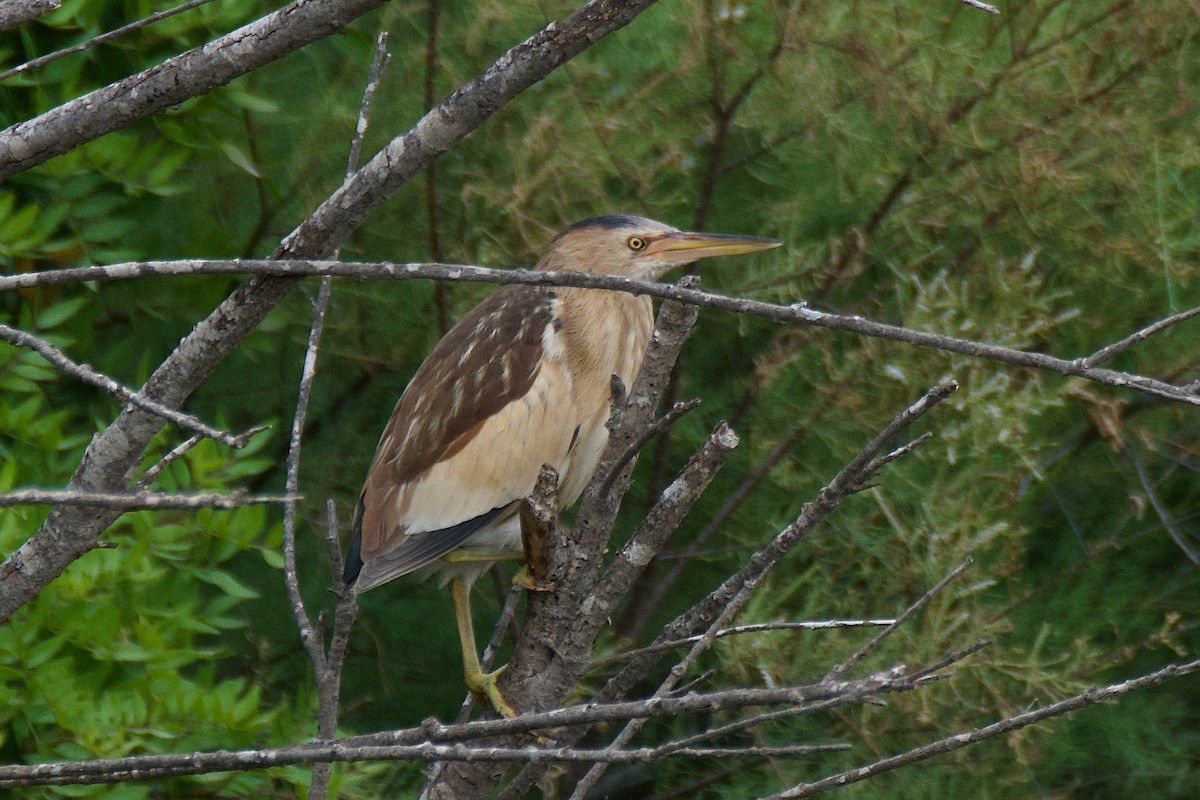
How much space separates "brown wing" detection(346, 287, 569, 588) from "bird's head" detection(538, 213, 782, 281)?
0.23 m

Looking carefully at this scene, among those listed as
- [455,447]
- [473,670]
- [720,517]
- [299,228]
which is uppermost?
[299,228]

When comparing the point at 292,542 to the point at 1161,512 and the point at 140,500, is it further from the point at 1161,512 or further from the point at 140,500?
the point at 1161,512

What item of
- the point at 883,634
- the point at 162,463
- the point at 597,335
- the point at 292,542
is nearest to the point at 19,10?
the point at 162,463

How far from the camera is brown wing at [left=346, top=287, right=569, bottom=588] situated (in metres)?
2.18

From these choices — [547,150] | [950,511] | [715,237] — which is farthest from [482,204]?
[950,511]

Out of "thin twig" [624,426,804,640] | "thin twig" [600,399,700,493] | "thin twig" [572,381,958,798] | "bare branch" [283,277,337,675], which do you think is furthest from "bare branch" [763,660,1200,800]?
"thin twig" [624,426,804,640]

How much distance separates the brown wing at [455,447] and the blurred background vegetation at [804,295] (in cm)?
29

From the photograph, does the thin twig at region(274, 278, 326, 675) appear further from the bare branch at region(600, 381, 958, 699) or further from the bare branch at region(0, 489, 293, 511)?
the bare branch at region(0, 489, 293, 511)

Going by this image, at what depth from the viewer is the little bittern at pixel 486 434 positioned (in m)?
2.19

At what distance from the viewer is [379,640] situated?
9.99ft

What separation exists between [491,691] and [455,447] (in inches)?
18.2

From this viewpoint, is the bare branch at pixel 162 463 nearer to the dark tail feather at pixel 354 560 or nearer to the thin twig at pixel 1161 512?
the dark tail feather at pixel 354 560

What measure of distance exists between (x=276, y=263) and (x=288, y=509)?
507 mm

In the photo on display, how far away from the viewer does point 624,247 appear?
2510mm
